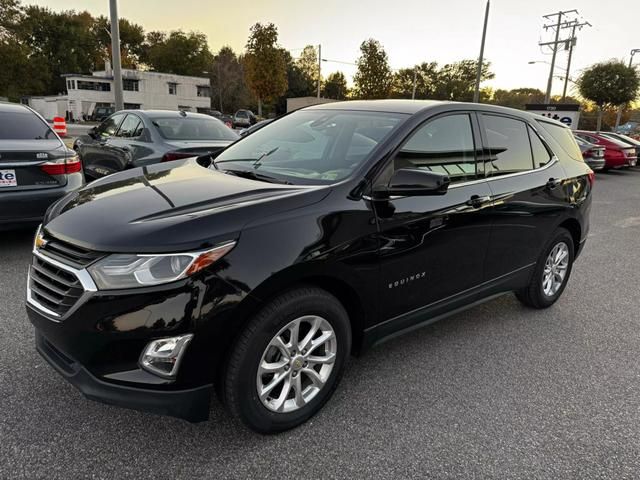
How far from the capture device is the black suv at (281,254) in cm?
196

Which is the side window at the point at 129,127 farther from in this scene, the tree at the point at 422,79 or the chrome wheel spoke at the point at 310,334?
the tree at the point at 422,79

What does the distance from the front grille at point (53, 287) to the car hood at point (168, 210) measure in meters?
0.16

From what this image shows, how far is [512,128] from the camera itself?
143 inches

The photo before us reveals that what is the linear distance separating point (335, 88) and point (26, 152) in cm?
8138

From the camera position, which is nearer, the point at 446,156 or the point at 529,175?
the point at 446,156

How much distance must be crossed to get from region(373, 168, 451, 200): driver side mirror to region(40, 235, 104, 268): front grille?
1434 mm

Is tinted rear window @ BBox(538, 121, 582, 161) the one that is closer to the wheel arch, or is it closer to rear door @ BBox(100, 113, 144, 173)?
the wheel arch

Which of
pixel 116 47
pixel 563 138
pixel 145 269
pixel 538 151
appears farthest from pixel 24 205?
pixel 116 47

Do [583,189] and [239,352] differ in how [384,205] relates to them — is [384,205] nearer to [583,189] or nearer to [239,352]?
[239,352]

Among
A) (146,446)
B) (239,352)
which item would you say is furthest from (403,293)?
(146,446)

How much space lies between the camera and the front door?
2.64 meters

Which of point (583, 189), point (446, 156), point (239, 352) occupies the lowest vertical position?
point (239, 352)

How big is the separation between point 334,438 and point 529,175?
252 cm

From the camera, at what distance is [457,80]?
7494 centimetres
